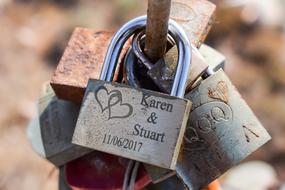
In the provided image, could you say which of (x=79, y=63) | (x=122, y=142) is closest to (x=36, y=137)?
(x=79, y=63)

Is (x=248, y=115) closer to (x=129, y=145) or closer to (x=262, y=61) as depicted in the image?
(x=129, y=145)

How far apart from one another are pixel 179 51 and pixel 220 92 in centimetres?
8

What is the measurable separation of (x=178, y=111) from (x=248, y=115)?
0.12 metres

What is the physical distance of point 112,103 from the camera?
71cm

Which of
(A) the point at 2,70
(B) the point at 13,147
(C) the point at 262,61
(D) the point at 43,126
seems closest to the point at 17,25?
(A) the point at 2,70

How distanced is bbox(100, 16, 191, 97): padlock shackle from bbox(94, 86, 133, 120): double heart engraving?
42 mm

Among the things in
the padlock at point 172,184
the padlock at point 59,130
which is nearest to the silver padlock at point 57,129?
the padlock at point 59,130

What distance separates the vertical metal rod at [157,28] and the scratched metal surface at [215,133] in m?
0.07

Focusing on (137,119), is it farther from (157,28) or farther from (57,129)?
(57,129)

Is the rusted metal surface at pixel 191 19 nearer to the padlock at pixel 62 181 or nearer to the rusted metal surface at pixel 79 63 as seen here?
the rusted metal surface at pixel 79 63

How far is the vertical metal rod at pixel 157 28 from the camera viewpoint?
2.06 feet

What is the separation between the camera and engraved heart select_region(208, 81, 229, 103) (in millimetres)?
749

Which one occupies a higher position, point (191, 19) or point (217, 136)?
point (191, 19)

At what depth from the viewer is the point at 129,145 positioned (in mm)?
682
